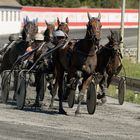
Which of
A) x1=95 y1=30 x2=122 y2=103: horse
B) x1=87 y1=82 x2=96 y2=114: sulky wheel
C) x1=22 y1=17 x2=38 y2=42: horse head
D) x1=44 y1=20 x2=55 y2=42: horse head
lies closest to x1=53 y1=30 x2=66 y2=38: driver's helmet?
x1=44 y1=20 x2=55 y2=42: horse head

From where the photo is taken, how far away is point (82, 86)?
16.6 m

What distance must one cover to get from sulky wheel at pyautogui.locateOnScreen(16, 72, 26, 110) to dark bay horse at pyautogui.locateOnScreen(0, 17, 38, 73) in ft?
4.57

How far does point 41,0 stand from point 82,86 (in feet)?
279

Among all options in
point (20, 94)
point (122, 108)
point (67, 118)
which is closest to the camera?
point (67, 118)

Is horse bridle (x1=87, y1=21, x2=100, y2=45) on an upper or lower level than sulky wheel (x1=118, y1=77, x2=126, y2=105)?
upper

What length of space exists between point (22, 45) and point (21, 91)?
2.47m

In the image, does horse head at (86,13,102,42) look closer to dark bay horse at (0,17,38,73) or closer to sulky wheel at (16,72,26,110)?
sulky wheel at (16,72,26,110)

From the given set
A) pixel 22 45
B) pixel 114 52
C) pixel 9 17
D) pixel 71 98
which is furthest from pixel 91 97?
pixel 9 17

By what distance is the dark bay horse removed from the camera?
19.1 meters

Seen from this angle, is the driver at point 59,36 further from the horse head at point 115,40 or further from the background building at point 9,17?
the background building at point 9,17

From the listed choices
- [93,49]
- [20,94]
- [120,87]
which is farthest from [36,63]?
[120,87]

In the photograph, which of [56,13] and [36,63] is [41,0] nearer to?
[56,13]

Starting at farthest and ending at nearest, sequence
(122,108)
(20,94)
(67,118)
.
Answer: (122,108) → (20,94) → (67,118)

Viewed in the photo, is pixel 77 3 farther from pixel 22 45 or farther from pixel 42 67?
pixel 42 67
